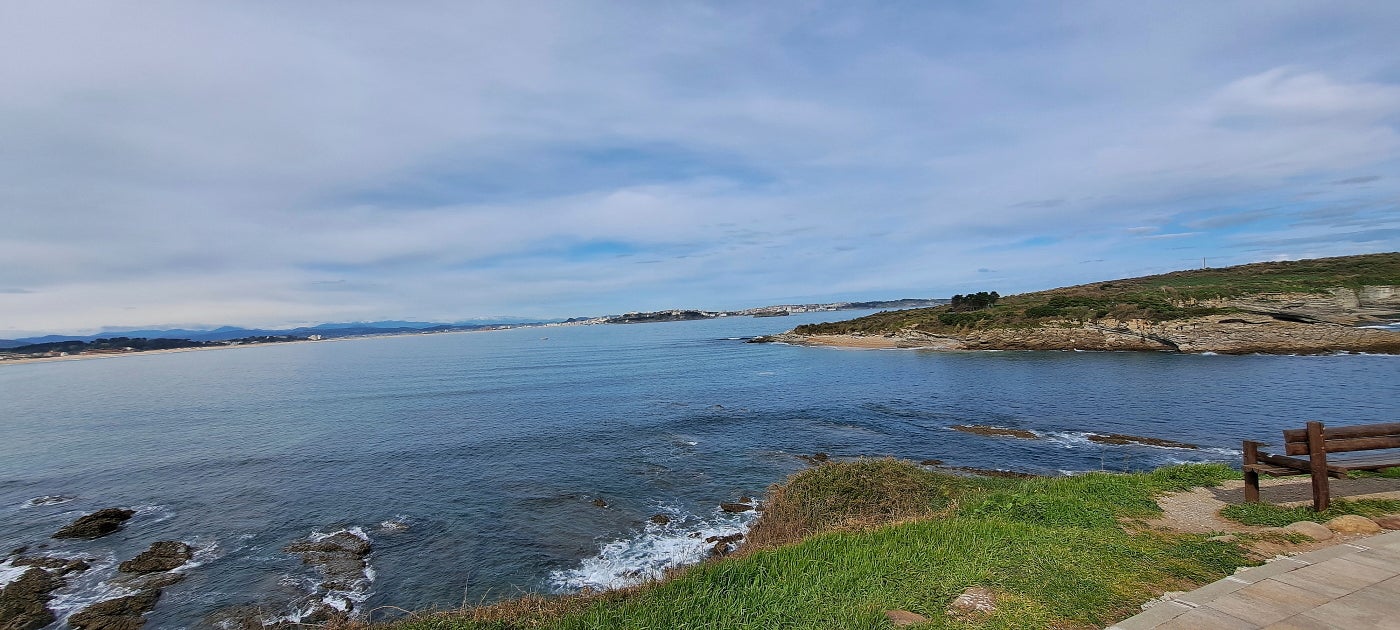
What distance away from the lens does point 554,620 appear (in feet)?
23.8

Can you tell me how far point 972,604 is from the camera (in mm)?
6754

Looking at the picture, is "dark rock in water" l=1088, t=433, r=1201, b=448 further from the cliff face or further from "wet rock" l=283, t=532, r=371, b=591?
the cliff face

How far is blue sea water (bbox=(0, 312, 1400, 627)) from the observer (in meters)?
15.4

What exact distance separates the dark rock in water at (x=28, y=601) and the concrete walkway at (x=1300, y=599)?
21229mm

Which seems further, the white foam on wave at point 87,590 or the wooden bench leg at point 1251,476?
the white foam on wave at point 87,590

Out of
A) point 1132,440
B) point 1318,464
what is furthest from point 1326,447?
point 1132,440

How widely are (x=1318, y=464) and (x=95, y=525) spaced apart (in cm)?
3182

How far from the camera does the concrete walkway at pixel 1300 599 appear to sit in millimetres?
5621

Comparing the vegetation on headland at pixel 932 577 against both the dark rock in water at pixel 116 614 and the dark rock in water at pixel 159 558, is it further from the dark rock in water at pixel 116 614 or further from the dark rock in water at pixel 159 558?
the dark rock in water at pixel 159 558

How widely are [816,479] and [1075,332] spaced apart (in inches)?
2541

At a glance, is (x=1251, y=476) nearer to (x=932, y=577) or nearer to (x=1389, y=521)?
(x=1389, y=521)

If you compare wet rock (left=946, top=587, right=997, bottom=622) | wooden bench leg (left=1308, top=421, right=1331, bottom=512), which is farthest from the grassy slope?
wet rock (left=946, top=587, right=997, bottom=622)

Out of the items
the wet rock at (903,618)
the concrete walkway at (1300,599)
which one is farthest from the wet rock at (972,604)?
the concrete walkway at (1300,599)

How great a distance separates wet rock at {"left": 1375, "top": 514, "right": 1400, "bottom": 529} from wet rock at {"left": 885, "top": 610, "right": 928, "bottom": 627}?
7.71 m
